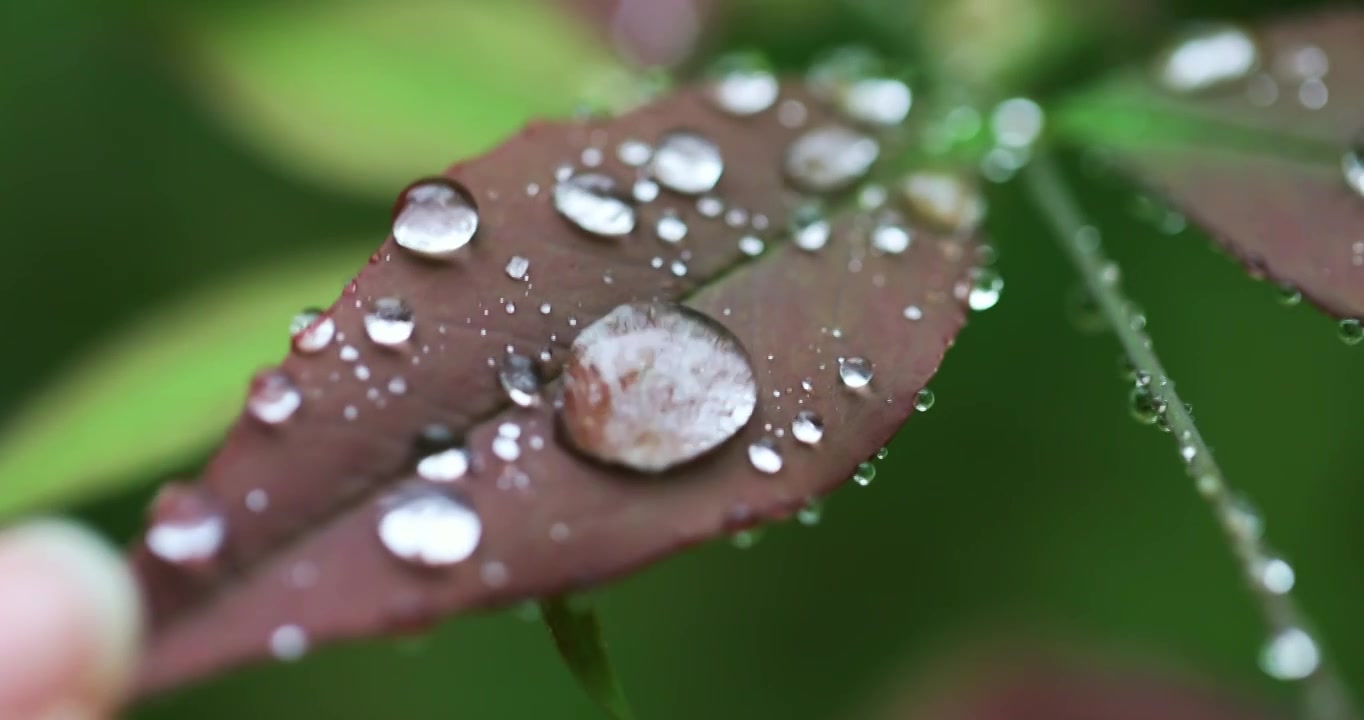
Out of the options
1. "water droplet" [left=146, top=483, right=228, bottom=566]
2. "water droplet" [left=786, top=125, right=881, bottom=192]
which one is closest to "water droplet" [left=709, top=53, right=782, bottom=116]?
"water droplet" [left=786, top=125, right=881, bottom=192]

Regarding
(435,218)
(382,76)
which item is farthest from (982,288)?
(382,76)

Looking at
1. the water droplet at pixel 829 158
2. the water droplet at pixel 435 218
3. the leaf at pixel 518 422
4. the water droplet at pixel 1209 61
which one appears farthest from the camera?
the water droplet at pixel 1209 61

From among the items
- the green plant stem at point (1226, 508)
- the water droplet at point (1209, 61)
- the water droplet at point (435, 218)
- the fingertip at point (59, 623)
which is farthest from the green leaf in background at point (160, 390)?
the water droplet at point (1209, 61)

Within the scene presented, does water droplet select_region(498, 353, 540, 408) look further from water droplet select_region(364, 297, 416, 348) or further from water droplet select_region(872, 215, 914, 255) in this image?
water droplet select_region(872, 215, 914, 255)

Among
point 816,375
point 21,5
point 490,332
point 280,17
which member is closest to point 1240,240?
point 816,375

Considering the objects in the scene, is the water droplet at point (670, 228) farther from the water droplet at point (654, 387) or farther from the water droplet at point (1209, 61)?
the water droplet at point (1209, 61)
